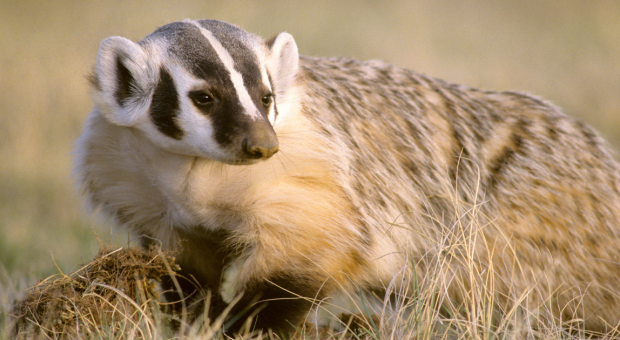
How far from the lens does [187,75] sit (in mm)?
2082

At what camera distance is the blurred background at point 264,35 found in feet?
16.3

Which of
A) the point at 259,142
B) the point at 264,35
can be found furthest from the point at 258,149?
the point at 264,35

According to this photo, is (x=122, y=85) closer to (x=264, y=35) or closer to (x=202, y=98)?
(x=202, y=98)

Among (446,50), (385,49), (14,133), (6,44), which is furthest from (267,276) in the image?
(446,50)

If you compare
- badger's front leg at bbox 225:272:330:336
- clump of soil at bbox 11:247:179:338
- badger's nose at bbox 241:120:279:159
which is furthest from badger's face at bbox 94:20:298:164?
badger's front leg at bbox 225:272:330:336

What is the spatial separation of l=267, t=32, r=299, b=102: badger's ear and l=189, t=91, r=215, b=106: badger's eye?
0.35m

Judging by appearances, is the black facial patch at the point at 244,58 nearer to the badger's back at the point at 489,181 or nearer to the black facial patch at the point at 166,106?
the black facial patch at the point at 166,106

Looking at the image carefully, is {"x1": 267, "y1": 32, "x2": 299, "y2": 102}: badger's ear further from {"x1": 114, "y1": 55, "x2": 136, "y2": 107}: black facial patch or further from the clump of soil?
the clump of soil

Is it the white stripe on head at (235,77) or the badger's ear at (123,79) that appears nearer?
the white stripe on head at (235,77)

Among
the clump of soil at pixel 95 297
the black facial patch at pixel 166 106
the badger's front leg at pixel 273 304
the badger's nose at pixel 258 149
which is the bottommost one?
the badger's front leg at pixel 273 304

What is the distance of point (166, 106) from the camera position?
211cm

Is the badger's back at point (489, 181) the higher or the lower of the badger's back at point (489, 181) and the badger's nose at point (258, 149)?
the lower

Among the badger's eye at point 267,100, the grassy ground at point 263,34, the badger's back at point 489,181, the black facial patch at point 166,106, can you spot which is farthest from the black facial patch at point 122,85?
the badger's back at point 489,181

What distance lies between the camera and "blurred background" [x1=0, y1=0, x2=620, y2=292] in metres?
4.95
